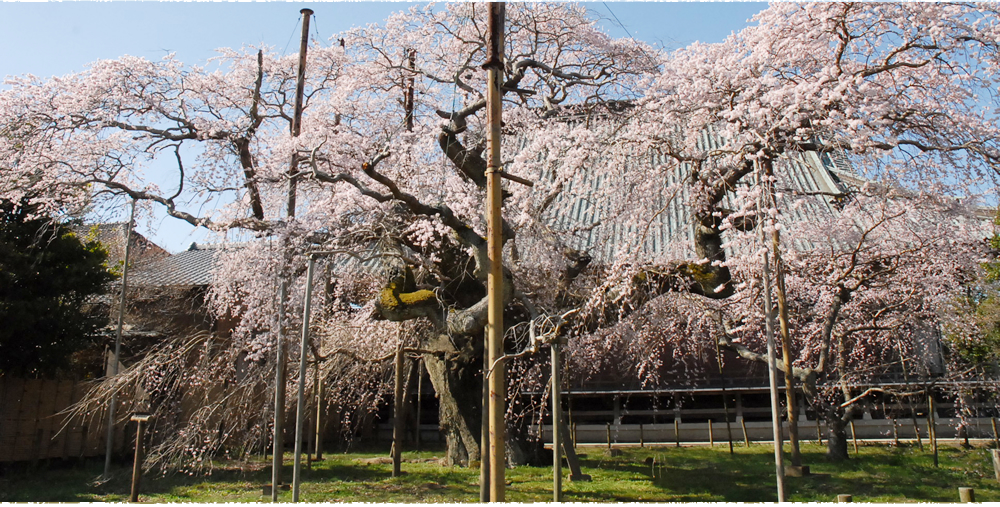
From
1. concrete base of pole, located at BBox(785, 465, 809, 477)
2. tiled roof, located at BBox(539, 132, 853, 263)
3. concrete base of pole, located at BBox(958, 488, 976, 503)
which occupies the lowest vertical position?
concrete base of pole, located at BBox(785, 465, 809, 477)

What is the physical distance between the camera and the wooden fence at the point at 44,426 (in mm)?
10883

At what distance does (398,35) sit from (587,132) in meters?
4.58

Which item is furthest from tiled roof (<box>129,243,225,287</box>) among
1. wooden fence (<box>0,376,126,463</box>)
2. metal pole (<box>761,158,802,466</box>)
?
metal pole (<box>761,158,802,466</box>)

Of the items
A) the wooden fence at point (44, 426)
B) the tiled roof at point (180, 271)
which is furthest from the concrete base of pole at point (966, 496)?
the tiled roof at point (180, 271)

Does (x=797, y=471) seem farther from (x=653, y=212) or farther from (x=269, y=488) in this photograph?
(x=269, y=488)

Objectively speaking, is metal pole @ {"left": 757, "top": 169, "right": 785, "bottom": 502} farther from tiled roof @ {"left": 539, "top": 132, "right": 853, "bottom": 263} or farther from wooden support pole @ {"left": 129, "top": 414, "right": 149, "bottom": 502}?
wooden support pole @ {"left": 129, "top": 414, "right": 149, "bottom": 502}

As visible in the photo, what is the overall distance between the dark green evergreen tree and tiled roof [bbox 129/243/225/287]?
2.83 meters

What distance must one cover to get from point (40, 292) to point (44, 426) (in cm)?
246

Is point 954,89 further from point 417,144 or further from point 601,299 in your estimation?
point 417,144

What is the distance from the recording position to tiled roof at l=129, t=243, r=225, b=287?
1533 centimetres

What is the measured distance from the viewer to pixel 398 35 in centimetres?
1131

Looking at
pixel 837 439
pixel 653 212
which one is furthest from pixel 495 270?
pixel 837 439

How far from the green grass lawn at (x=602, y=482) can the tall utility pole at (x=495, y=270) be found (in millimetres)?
3209

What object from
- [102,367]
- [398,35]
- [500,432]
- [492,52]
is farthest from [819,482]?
[102,367]
